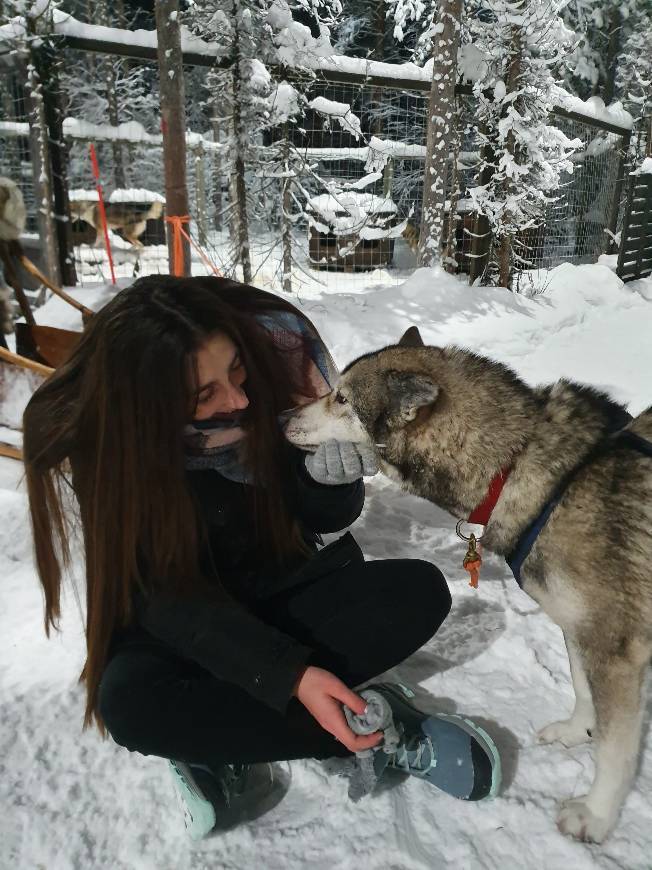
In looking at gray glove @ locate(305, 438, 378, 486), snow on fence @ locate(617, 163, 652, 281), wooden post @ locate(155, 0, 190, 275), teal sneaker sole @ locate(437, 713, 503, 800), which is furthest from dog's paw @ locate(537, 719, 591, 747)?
snow on fence @ locate(617, 163, 652, 281)

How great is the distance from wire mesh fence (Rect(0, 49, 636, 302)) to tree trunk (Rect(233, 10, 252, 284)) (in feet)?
0.19

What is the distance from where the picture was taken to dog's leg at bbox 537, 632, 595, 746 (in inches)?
61.1

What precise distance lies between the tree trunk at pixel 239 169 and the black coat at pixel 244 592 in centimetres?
491

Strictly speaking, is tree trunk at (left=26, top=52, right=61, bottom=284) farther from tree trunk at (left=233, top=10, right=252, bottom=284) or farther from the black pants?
the black pants

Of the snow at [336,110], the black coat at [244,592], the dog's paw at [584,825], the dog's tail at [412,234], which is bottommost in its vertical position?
the dog's tail at [412,234]

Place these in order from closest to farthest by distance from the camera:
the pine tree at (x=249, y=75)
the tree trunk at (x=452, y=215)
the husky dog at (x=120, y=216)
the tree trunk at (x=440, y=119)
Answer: the pine tree at (x=249, y=75) < the tree trunk at (x=440, y=119) < the tree trunk at (x=452, y=215) < the husky dog at (x=120, y=216)

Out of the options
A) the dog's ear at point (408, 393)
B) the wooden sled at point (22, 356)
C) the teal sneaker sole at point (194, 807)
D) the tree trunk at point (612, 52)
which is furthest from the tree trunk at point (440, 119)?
the tree trunk at point (612, 52)

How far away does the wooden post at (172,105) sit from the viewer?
528 centimetres

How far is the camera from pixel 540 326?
21.6 ft

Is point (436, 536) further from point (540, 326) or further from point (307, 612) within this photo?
point (540, 326)

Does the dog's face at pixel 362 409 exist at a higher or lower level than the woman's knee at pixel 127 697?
higher

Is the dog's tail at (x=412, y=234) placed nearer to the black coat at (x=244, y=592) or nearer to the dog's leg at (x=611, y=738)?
the black coat at (x=244, y=592)

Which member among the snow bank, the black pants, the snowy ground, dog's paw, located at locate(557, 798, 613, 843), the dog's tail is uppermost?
the black pants

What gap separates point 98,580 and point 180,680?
300mm
